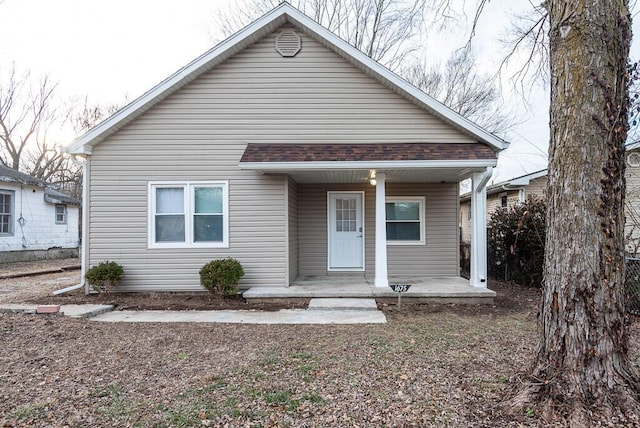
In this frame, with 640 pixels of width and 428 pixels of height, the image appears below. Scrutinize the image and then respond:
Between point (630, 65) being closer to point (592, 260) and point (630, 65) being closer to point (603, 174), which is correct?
point (603, 174)

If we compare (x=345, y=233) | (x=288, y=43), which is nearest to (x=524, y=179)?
(x=345, y=233)

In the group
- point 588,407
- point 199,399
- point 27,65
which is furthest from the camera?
point 27,65

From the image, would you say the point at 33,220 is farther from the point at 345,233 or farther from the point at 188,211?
the point at 345,233

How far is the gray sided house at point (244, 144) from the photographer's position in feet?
25.6

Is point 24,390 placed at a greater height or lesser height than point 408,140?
lesser

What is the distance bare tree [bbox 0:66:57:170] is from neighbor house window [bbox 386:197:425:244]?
25805mm

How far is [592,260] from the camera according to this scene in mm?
2809

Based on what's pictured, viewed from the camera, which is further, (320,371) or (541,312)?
(320,371)

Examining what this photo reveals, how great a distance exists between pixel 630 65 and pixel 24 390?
585 cm

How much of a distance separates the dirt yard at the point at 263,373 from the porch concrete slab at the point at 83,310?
0.22 meters

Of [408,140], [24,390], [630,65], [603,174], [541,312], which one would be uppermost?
[408,140]

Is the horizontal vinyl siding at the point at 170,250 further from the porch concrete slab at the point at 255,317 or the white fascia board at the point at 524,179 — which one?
the white fascia board at the point at 524,179

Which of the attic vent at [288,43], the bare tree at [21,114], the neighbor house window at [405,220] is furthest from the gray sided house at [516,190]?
Result: the bare tree at [21,114]

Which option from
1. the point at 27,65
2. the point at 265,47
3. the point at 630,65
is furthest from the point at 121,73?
the point at 630,65
